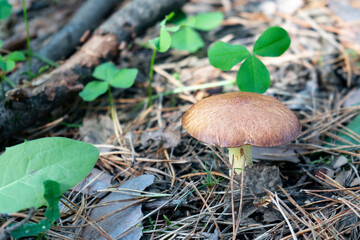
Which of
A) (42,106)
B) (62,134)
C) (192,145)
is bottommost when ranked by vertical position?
(192,145)

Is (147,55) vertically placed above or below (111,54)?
below

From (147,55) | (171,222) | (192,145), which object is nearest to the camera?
(171,222)

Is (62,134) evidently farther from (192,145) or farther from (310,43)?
(310,43)

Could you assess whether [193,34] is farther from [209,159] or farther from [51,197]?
[51,197]

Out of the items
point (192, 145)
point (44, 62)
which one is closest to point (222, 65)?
point (192, 145)

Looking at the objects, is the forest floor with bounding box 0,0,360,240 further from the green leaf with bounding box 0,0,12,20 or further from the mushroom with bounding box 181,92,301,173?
the green leaf with bounding box 0,0,12,20

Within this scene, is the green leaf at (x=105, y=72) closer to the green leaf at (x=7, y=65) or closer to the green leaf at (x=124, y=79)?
the green leaf at (x=124, y=79)

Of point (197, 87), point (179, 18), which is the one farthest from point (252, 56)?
point (179, 18)

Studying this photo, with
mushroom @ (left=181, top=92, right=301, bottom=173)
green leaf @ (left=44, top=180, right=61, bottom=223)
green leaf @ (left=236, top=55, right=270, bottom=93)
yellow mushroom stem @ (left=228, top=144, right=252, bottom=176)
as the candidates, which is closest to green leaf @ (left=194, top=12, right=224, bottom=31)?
green leaf @ (left=236, top=55, right=270, bottom=93)
